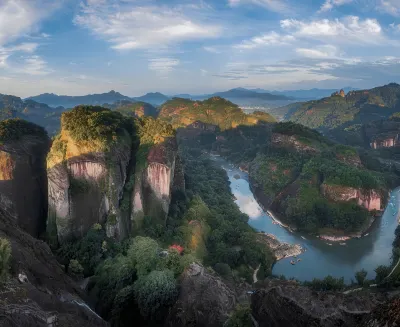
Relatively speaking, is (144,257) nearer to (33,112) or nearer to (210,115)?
(210,115)

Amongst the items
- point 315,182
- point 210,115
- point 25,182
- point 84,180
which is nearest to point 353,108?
point 210,115

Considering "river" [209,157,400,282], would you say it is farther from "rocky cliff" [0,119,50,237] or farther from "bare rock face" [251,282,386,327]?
"rocky cliff" [0,119,50,237]

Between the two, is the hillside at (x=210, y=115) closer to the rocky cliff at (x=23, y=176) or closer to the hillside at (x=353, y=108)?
the hillside at (x=353, y=108)

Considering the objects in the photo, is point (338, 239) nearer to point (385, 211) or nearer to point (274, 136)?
point (385, 211)

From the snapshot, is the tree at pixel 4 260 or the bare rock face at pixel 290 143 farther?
the bare rock face at pixel 290 143

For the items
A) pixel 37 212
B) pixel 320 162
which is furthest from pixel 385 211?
pixel 37 212

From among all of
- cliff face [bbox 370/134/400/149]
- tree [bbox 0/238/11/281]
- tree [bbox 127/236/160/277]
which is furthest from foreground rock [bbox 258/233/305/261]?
cliff face [bbox 370/134/400/149]

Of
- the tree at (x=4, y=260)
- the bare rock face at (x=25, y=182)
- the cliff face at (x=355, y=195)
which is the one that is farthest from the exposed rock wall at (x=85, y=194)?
the cliff face at (x=355, y=195)
